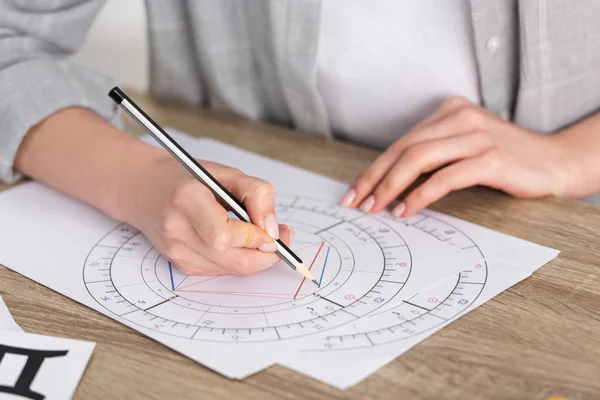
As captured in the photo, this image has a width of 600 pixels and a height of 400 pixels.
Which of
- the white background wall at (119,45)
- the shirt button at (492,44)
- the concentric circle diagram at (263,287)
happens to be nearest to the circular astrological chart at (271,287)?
the concentric circle diagram at (263,287)

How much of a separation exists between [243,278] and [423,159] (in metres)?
0.24

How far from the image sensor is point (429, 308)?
1.86 feet

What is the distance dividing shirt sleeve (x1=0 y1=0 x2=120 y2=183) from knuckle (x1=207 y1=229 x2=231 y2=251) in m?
0.33

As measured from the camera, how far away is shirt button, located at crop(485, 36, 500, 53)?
2.76 feet

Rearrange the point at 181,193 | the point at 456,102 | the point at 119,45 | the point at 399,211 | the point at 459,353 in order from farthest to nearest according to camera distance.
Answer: the point at 119,45
the point at 456,102
the point at 399,211
the point at 181,193
the point at 459,353

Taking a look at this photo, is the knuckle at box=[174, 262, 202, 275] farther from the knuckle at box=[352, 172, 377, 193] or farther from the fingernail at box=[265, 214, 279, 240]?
the knuckle at box=[352, 172, 377, 193]

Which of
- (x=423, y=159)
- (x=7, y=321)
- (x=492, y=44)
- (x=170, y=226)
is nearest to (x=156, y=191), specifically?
(x=170, y=226)

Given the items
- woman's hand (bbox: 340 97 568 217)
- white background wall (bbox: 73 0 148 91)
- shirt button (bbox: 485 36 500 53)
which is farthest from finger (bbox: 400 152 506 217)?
white background wall (bbox: 73 0 148 91)

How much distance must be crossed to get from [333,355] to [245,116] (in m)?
0.58

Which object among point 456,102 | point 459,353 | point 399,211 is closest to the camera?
point 459,353

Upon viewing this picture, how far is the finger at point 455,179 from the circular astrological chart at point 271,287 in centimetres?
2

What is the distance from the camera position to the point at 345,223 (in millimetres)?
719

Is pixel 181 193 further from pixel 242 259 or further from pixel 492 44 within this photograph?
pixel 492 44

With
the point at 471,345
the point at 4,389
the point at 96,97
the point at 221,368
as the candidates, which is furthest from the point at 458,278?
the point at 96,97
